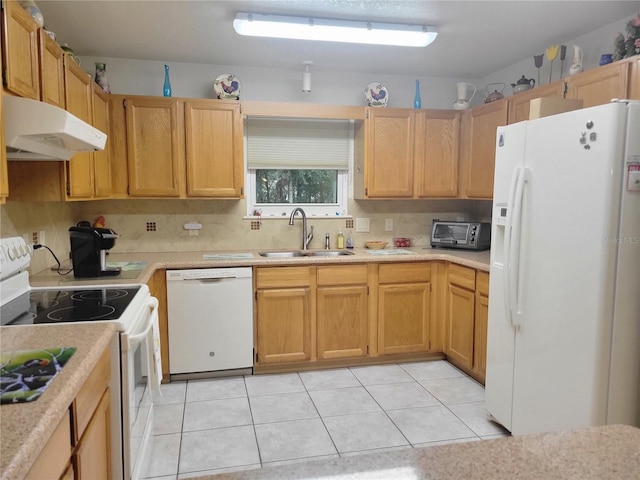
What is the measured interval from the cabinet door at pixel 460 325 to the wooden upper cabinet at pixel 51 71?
9.51ft

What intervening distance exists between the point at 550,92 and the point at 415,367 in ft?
7.47

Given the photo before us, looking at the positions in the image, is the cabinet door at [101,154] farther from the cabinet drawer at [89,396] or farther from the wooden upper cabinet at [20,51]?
the cabinet drawer at [89,396]

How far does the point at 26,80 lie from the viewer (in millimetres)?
1914

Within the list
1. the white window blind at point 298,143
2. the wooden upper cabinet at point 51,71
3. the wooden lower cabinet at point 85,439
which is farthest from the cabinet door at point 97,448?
the white window blind at point 298,143

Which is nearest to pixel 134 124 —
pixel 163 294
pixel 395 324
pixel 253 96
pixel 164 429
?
pixel 253 96

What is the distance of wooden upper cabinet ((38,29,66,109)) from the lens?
6.79 feet

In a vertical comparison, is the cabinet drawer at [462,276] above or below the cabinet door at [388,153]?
below

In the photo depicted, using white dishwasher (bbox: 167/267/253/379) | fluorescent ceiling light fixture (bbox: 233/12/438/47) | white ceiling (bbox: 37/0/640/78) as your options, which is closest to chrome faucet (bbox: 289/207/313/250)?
white dishwasher (bbox: 167/267/253/379)

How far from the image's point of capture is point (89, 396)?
146 cm

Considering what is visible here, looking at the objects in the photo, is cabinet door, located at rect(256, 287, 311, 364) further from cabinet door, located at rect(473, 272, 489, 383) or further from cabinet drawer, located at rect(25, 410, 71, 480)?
cabinet drawer, located at rect(25, 410, 71, 480)

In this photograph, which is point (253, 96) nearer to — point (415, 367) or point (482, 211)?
point (482, 211)

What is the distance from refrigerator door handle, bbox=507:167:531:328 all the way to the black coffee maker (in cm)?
225

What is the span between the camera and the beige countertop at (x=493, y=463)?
0.71m

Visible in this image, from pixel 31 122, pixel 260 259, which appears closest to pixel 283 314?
pixel 260 259
